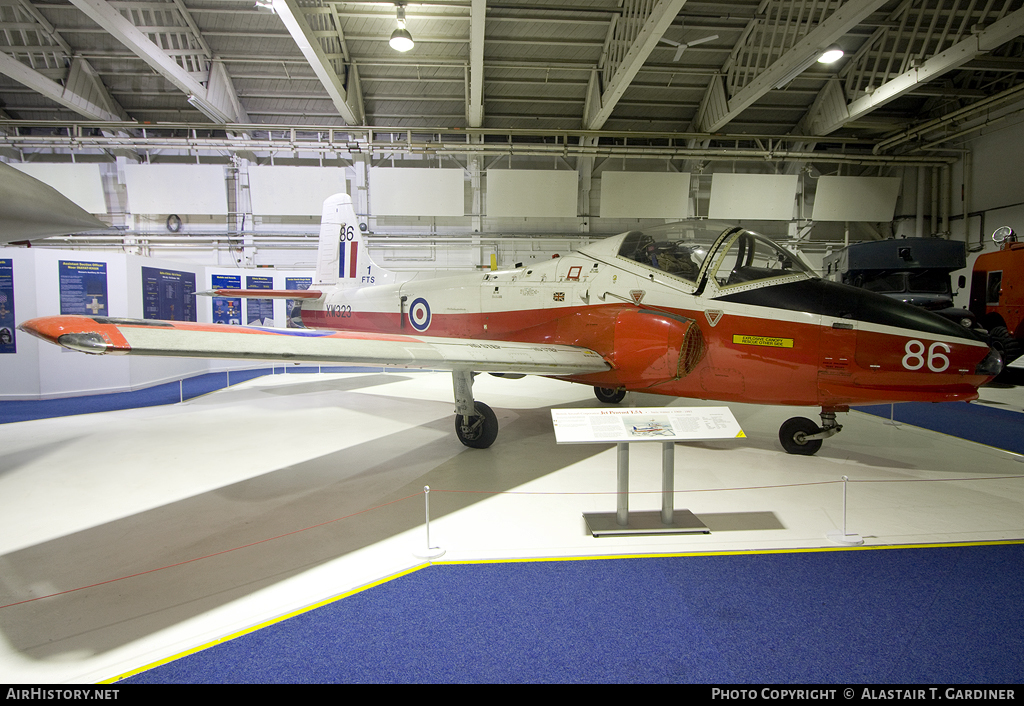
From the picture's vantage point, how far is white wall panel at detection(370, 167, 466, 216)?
12953 millimetres

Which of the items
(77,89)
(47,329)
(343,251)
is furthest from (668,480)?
(77,89)

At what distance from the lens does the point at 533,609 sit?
218 centimetres

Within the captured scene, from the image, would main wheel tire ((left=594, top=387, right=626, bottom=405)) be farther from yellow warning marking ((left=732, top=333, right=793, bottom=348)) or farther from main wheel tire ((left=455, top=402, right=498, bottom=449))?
yellow warning marking ((left=732, top=333, right=793, bottom=348))

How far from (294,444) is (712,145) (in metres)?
15.0

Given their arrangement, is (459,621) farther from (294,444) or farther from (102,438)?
(102,438)

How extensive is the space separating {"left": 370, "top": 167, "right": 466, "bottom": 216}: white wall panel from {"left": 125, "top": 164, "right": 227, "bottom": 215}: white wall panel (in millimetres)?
4729

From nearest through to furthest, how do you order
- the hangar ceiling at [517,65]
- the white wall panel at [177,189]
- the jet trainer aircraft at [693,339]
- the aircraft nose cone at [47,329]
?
the aircraft nose cone at [47,329] < the jet trainer aircraft at [693,339] < the hangar ceiling at [517,65] < the white wall panel at [177,189]

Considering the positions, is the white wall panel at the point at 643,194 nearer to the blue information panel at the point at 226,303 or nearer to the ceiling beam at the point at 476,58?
the ceiling beam at the point at 476,58

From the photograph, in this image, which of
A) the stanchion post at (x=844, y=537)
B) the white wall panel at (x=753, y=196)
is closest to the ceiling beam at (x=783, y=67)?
the white wall panel at (x=753, y=196)

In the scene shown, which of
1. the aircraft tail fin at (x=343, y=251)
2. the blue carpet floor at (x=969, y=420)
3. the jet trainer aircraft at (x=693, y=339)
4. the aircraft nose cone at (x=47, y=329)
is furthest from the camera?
the aircraft tail fin at (x=343, y=251)

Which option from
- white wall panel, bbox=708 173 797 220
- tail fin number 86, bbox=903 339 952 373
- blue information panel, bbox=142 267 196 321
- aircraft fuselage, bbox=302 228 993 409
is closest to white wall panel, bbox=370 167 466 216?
blue information panel, bbox=142 267 196 321

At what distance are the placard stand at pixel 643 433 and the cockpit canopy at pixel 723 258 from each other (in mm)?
1822

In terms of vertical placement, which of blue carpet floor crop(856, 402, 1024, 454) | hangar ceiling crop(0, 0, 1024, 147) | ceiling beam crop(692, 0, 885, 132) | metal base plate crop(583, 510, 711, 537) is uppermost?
hangar ceiling crop(0, 0, 1024, 147)

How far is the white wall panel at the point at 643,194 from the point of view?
519 inches
